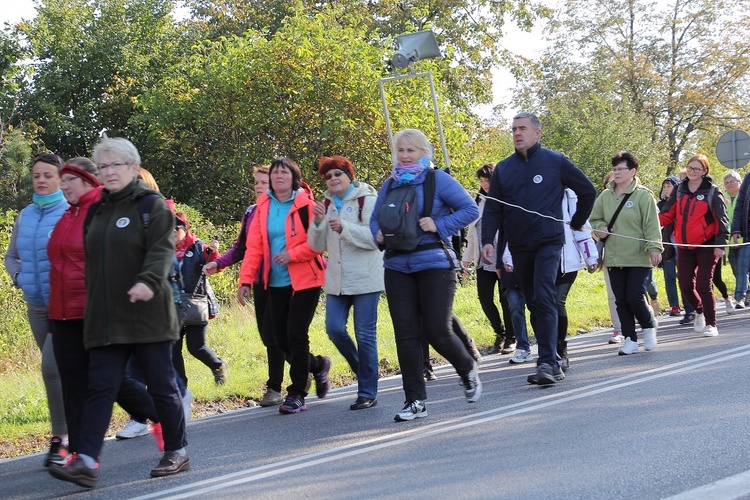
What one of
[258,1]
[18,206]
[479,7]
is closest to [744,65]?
[479,7]

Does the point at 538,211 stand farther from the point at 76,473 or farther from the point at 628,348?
the point at 76,473

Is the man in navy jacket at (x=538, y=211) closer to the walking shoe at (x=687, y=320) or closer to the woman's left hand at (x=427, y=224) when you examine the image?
the woman's left hand at (x=427, y=224)

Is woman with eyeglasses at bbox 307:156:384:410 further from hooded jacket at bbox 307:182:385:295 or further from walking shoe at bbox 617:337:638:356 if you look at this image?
walking shoe at bbox 617:337:638:356

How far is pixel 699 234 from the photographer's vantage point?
11.7 meters

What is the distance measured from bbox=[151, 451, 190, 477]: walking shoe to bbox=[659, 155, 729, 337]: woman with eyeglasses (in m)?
7.01

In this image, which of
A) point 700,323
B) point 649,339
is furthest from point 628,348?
point 700,323

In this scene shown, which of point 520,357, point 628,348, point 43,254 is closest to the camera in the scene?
point 43,254

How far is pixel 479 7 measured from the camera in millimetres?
31281

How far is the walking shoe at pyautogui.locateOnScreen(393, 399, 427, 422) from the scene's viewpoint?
720 cm

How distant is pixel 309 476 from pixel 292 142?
510 inches

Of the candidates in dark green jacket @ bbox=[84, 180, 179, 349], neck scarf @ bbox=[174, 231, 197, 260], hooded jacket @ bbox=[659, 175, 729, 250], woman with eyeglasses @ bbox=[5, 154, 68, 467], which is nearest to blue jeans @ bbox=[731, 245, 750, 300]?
hooded jacket @ bbox=[659, 175, 729, 250]

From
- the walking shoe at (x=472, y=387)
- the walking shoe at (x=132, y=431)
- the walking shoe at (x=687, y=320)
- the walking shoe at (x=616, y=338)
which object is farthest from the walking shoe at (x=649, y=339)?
the walking shoe at (x=132, y=431)

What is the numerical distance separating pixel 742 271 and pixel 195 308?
8.42m

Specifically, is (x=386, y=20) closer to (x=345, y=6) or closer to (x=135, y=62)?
(x=345, y=6)
